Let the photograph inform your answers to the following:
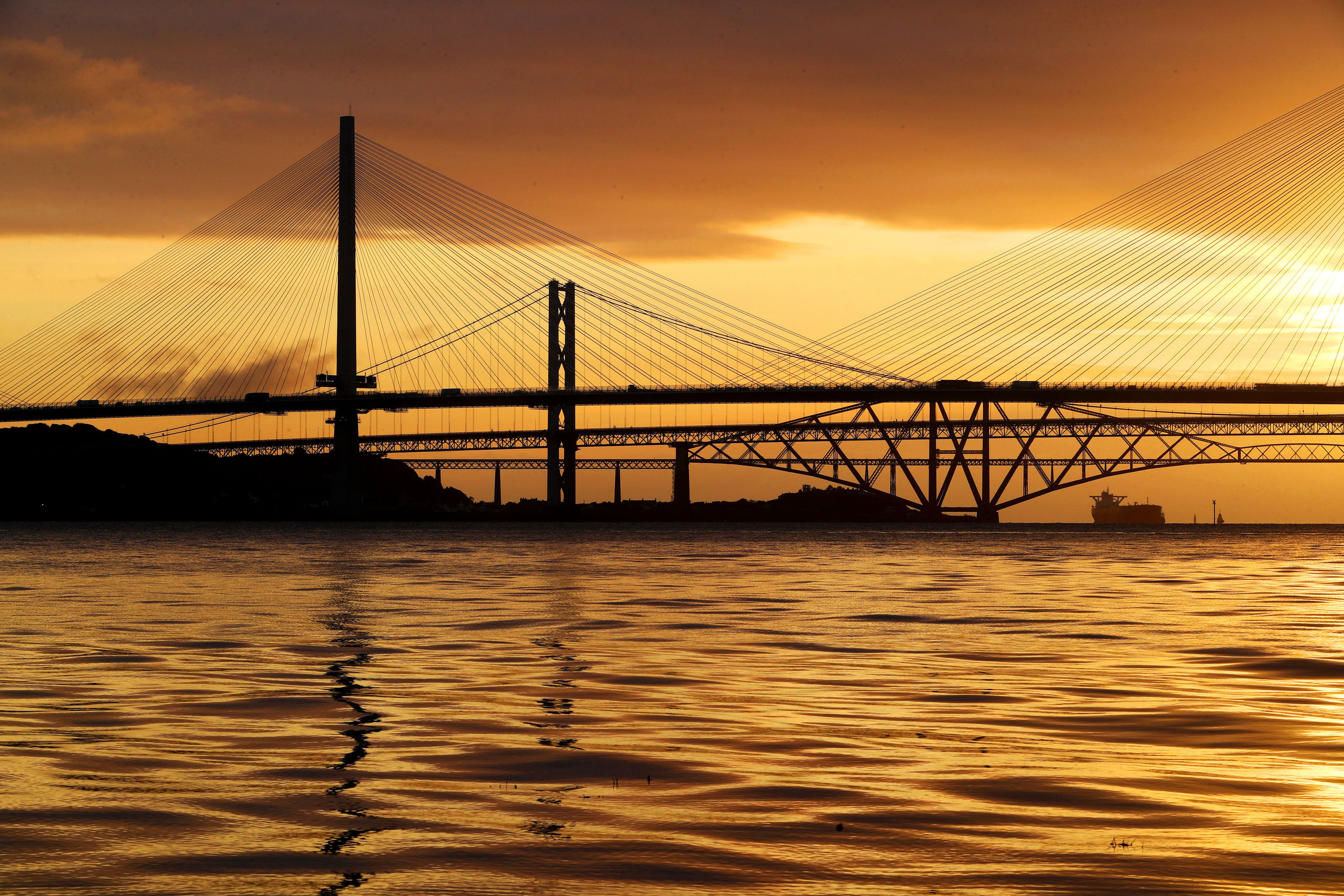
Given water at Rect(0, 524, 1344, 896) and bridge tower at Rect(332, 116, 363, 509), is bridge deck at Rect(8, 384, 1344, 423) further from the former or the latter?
water at Rect(0, 524, 1344, 896)

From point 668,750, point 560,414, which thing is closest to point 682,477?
point 560,414

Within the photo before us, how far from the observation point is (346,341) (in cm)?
8325

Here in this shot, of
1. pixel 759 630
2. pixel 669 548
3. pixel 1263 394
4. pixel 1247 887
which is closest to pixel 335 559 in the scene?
pixel 669 548

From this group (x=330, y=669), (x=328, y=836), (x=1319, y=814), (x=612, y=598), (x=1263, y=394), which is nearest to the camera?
(x=328, y=836)

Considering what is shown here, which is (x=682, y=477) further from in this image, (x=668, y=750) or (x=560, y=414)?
(x=668, y=750)

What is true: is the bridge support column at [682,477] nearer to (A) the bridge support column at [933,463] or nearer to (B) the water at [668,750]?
(A) the bridge support column at [933,463]

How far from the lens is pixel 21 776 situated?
7.73m

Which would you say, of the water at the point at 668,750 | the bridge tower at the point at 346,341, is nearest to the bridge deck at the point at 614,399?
the bridge tower at the point at 346,341

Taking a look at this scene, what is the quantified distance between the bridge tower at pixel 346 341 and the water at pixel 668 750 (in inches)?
2367

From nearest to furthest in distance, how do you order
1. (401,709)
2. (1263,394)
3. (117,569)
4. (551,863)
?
(551,863) < (401,709) < (117,569) < (1263,394)

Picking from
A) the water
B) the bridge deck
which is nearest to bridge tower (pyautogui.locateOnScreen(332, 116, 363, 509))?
the bridge deck

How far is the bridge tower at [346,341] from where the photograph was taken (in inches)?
3275

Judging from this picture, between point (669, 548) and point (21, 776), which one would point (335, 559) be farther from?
point (21, 776)

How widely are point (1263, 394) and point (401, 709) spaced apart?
67978 millimetres
